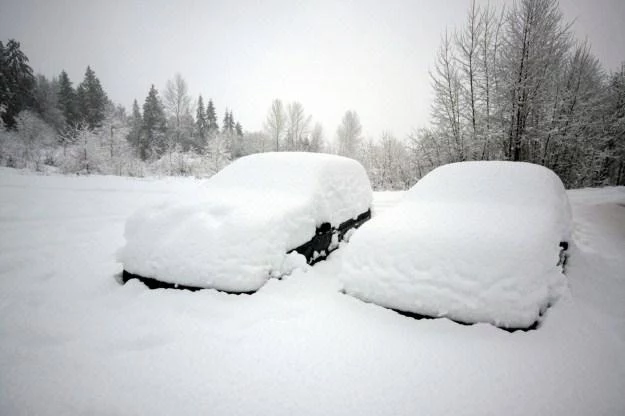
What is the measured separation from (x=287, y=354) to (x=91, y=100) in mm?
45927

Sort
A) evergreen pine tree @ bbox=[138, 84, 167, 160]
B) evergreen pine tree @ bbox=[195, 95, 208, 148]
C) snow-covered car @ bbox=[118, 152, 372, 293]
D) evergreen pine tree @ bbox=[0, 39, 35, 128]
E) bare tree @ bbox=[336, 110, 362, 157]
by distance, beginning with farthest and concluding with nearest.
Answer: evergreen pine tree @ bbox=[195, 95, 208, 148] → bare tree @ bbox=[336, 110, 362, 157] → evergreen pine tree @ bbox=[138, 84, 167, 160] → evergreen pine tree @ bbox=[0, 39, 35, 128] → snow-covered car @ bbox=[118, 152, 372, 293]

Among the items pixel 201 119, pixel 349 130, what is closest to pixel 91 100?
pixel 201 119

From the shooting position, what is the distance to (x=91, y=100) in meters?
35.1

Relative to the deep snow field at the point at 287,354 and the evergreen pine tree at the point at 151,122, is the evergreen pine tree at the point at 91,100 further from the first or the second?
the deep snow field at the point at 287,354

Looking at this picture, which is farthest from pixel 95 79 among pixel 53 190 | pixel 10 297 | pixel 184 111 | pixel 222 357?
pixel 222 357

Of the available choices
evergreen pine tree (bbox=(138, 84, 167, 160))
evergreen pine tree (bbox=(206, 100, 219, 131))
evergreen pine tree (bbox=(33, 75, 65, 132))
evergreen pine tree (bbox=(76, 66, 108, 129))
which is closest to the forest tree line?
evergreen pine tree (bbox=(33, 75, 65, 132))

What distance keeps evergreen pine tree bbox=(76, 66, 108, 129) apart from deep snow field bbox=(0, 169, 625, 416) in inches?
1627

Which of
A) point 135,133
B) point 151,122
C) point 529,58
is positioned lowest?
point 529,58

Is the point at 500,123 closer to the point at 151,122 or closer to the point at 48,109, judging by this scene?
the point at 151,122

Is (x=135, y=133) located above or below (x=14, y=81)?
below

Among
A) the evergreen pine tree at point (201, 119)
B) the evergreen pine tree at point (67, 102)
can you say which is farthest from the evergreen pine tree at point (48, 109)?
the evergreen pine tree at point (201, 119)

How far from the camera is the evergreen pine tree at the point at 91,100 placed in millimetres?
34531

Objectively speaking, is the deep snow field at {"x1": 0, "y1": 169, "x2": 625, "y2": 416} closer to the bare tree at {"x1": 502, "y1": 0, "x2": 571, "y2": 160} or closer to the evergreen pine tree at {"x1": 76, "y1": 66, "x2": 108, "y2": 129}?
the bare tree at {"x1": 502, "y1": 0, "x2": 571, "y2": 160}

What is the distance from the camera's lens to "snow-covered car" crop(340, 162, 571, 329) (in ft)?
7.49
